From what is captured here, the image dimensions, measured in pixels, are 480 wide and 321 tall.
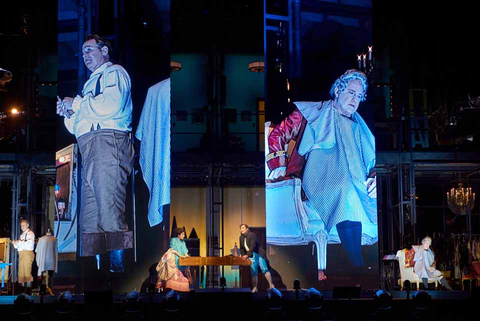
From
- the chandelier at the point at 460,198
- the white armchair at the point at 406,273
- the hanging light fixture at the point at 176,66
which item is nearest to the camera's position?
the white armchair at the point at 406,273

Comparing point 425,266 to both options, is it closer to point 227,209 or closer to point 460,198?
point 460,198

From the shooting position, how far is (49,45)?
22594 millimetres

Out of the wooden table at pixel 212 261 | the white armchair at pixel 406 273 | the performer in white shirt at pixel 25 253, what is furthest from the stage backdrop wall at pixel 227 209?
the wooden table at pixel 212 261

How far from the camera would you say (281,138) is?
15.1m

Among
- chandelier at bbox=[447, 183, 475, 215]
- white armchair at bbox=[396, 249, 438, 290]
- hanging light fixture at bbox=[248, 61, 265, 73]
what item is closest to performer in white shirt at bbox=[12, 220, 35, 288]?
hanging light fixture at bbox=[248, 61, 265, 73]

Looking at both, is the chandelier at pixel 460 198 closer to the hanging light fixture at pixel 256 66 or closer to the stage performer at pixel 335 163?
the hanging light fixture at pixel 256 66

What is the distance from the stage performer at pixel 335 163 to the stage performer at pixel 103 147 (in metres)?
3.14

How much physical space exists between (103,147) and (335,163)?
4.82 metres

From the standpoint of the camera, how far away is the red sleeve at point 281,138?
15039 millimetres

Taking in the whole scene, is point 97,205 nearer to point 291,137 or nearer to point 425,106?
point 291,137

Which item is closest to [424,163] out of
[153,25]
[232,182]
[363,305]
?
[232,182]

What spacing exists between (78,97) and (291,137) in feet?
14.7

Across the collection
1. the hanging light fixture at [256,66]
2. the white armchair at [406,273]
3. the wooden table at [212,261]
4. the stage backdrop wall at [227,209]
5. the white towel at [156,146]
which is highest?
the hanging light fixture at [256,66]

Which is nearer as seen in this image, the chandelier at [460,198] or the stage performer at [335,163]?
the stage performer at [335,163]
